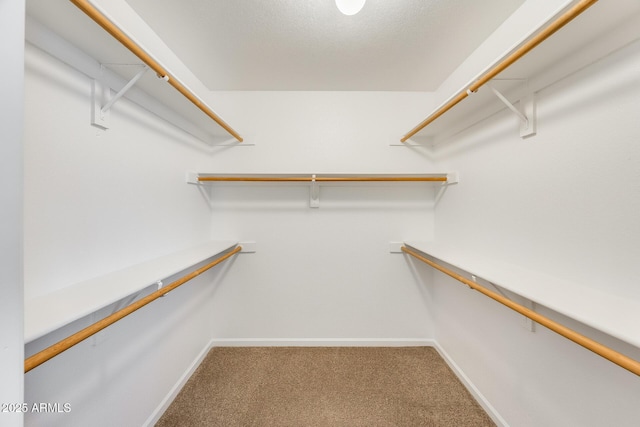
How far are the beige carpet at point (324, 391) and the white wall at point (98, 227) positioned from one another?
0.25m

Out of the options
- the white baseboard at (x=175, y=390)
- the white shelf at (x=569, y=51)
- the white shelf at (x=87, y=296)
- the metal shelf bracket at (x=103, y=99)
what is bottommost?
the white baseboard at (x=175, y=390)

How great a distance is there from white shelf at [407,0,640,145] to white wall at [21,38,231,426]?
1581 mm

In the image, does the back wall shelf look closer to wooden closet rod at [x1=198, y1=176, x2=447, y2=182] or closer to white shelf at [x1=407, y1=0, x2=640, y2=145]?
wooden closet rod at [x1=198, y1=176, x2=447, y2=182]

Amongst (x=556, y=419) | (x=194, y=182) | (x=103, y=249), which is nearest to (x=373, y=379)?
(x=556, y=419)

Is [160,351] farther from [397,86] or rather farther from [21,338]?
[397,86]

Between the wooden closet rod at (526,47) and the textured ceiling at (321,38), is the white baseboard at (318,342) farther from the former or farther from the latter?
the textured ceiling at (321,38)

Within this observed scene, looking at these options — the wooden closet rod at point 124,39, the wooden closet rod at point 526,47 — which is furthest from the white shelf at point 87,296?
the wooden closet rod at point 526,47

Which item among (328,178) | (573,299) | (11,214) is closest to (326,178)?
(328,178)

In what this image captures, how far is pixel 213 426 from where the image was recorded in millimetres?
1285

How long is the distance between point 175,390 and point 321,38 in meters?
2.25

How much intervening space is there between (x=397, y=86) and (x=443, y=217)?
108 cm

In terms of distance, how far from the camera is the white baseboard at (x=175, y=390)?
1.27m

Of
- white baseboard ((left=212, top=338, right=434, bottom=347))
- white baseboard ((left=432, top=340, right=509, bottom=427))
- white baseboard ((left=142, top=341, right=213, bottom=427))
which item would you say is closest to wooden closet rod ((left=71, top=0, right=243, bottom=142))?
white baseboard ((left=142, top=341, right=213, bottom=427))

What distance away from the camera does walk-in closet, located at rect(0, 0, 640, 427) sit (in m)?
0.74
